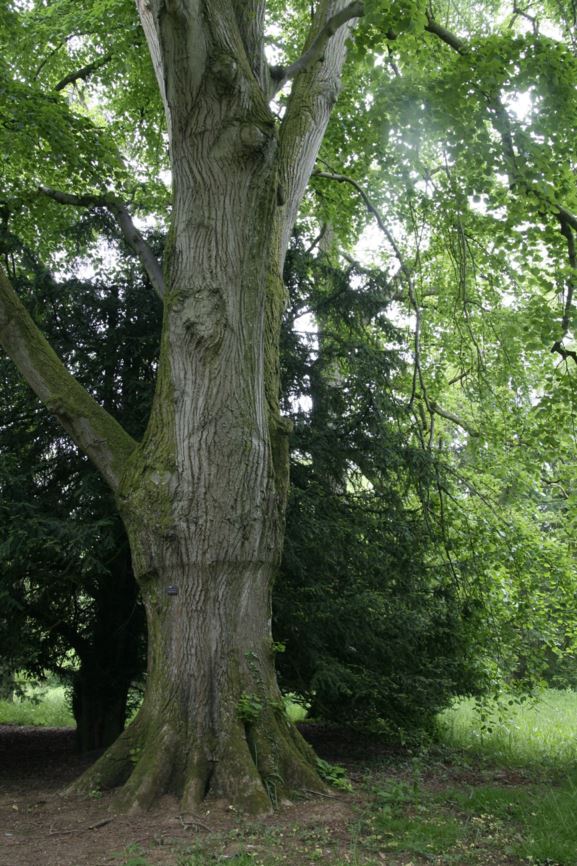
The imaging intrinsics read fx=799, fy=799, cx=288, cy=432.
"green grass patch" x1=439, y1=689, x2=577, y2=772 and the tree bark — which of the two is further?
"green grass patch" x1=439, y1=689, x2=577, y2=772

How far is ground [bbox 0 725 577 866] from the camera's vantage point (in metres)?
4.54

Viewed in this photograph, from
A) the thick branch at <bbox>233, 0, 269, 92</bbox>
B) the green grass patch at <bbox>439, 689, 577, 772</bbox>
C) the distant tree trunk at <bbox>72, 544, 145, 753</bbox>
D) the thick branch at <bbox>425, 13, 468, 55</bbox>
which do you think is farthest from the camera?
the distant tree trunk at <bbox>72, 544, 145, 753</bbox>

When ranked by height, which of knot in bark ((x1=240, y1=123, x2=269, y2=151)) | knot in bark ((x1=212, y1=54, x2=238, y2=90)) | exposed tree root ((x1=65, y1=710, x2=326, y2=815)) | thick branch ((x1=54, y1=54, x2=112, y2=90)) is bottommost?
exposed tree root ((x1=65, y1=710, x2=326, y2=815))

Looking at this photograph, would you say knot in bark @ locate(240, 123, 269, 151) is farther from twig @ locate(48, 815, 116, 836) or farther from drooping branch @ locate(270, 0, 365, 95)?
twig @ locate(48, 815, 116, 836)

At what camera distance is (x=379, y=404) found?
933 centimetres

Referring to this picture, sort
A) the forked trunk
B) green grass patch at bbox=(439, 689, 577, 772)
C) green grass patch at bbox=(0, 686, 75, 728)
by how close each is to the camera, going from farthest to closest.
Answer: green grass patch at bbox=(0, 686, 75, 728), green grass patch at bbox=(439, 689, 577, 772), the forked trunk

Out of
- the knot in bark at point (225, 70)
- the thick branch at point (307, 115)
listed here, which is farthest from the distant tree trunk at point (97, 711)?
the knot in bark at point (225, 70)

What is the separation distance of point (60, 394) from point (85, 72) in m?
7.86

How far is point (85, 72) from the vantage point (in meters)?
12.4

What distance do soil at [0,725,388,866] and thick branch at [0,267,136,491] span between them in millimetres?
2498

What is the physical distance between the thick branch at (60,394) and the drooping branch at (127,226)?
5.16 ft

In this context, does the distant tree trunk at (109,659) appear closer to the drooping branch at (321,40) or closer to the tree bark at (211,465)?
the tree bark at (211,465)

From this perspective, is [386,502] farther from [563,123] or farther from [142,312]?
[563,123]

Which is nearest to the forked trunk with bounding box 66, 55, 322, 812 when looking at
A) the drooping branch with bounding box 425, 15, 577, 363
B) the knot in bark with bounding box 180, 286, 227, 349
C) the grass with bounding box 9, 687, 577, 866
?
the knot in bark with bounding box 180, 286, 227, 349
